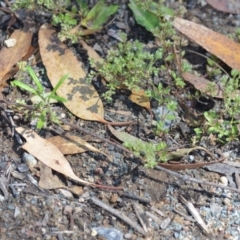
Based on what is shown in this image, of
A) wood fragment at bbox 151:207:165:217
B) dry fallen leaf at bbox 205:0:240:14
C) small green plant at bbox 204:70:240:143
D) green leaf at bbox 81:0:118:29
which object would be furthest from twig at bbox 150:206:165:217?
dry fallen leaf at bbox 205:0:240:14

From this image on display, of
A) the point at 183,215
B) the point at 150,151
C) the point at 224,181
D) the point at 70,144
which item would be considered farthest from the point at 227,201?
the point at 70,144

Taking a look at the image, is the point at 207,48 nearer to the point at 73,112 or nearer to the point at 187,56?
the point at 187,56

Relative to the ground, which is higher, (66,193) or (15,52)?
(15,52)

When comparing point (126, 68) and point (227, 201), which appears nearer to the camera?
point (227, 201)

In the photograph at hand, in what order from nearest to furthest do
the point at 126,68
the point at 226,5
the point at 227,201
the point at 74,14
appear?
the point at 227,201 → the point at 126,68 → the point at 74,14 → the point at 226,5

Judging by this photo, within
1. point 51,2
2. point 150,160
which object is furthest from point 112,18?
point 150,160

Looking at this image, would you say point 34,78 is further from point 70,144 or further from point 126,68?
point 126,68

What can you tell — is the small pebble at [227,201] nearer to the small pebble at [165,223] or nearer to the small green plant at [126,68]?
the small pebble at [165,223]

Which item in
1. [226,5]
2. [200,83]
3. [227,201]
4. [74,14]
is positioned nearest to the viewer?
[227,201]
